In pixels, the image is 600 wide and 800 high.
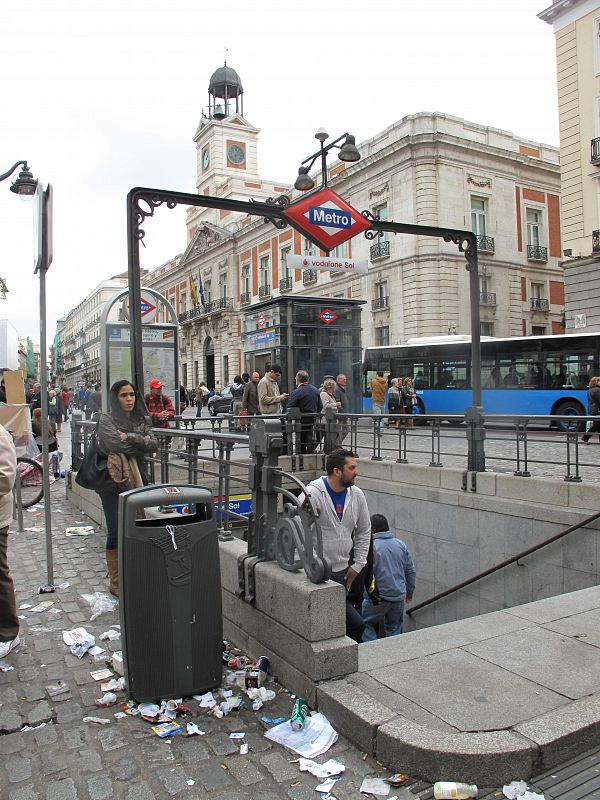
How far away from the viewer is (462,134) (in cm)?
3528

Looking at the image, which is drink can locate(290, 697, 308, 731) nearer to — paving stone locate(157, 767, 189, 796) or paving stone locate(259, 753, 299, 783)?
paving stone locate(259, 753, 299, 783)

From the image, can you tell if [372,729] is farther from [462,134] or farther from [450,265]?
[462,134]

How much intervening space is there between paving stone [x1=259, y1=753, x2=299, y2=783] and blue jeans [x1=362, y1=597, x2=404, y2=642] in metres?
3.56

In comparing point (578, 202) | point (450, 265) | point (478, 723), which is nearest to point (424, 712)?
point (478, 723)

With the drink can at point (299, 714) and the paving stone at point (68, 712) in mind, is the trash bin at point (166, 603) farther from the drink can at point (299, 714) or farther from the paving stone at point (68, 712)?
the drink can at point (299, 714)

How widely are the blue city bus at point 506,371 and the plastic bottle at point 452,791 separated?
16.8 metres

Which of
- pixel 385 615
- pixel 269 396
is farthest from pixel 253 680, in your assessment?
pixel 269 396

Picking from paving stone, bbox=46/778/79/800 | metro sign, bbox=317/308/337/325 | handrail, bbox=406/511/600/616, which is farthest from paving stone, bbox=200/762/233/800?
metro sign, bbox=317/308/337/325

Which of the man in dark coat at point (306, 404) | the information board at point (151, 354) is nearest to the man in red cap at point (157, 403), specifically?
the information board at point (151, 354)

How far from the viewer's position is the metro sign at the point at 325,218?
8.44 m

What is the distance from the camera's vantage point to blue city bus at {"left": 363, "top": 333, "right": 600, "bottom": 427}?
60.8 ft

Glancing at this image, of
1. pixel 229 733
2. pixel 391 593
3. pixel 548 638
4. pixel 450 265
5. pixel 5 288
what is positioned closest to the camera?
pixel 229 733

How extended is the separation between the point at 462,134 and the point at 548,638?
35500 millimetres

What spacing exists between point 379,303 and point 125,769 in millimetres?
35197
